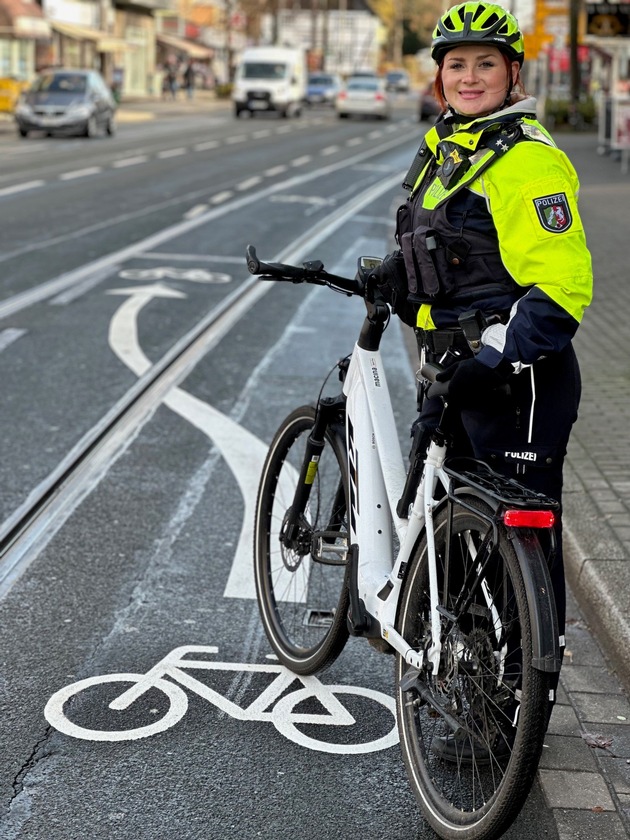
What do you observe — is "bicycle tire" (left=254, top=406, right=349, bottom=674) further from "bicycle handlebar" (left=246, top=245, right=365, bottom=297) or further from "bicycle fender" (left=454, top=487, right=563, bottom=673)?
"bicycle fender" (left=454, top=487, right=563, bottom=673)

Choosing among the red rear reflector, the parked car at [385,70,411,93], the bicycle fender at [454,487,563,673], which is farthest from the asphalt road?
the parked car at [385,70,411,93]

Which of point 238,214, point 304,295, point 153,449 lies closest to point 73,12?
point 238,214

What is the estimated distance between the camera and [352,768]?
358 cm

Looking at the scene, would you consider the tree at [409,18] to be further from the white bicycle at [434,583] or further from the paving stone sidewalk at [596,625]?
the white bicycle at [434,583]

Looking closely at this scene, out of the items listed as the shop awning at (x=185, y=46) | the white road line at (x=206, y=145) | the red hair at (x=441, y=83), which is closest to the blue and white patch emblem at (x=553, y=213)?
the red hair at (x=441, y=83)

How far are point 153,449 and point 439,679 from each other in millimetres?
3847

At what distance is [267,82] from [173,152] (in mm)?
22823

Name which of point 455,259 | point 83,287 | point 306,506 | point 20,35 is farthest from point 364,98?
point 455,259

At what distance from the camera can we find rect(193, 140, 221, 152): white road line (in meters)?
31.9

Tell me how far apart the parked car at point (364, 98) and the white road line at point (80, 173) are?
2909 centimetres

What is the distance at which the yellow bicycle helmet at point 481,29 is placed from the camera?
10.8 feet

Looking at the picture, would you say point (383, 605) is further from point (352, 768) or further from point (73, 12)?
point (73, 12)

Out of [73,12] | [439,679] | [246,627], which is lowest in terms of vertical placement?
[246,627]

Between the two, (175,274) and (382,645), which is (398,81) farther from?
(382,645)
